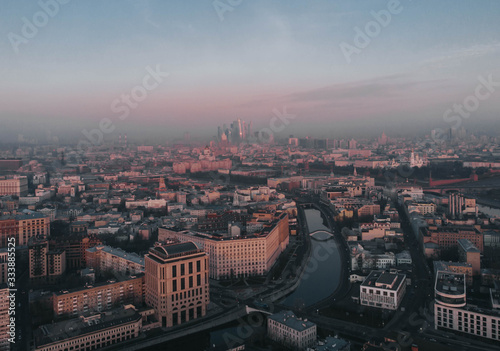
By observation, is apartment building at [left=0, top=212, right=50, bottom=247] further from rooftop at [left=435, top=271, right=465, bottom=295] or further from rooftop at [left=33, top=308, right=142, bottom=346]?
rooftop at [left=435, top=271, right=465, bottom=295]

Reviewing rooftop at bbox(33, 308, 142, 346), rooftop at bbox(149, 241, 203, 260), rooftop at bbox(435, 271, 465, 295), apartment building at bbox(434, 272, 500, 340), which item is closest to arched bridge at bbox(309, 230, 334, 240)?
rooftop at bbox(435, 271, 465, 295)

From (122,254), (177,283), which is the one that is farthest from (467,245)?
(122,254)

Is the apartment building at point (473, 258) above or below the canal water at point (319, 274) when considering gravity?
above

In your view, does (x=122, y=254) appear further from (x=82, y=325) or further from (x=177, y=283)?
(x=82, y=325)

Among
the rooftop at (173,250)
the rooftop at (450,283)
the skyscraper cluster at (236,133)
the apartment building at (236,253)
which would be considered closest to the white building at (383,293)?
the rooftop at (450,283)

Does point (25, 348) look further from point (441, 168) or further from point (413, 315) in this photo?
point (441, 168)

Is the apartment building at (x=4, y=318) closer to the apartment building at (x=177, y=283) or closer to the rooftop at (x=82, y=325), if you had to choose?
the rooftop at (x=82, y=325)
